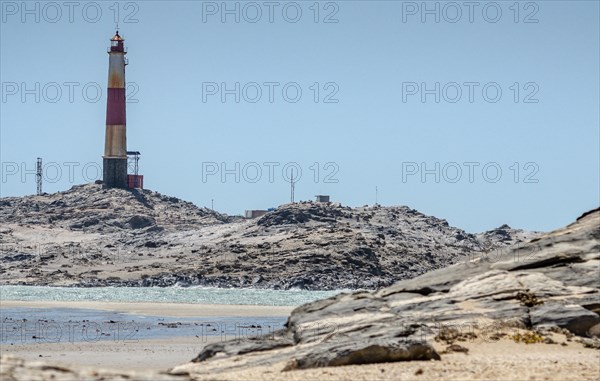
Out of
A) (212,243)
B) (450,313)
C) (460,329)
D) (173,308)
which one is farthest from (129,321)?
(212,243)

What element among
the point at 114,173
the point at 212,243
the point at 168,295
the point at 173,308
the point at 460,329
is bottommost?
the point at 173,308

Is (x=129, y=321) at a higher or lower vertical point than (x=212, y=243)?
lower

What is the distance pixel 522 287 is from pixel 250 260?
3259 inches

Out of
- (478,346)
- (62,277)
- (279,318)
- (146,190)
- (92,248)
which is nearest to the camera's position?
(478,346)

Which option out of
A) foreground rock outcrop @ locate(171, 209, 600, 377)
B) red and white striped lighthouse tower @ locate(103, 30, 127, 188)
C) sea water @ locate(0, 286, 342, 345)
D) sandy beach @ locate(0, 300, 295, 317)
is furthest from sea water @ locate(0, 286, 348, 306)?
foreground rock outcrop @ locate(171, 209, 600, 377)

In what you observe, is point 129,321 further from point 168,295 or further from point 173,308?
point 168,295

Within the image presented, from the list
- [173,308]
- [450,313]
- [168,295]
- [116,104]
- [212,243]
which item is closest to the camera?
[450,313]

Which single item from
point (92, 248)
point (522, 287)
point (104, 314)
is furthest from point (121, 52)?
point (522, 287)

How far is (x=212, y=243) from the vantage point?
121562 millimetres

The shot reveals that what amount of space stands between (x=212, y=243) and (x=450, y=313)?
96642mm

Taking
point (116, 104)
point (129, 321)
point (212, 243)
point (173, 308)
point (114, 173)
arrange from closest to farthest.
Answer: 1. point (129, 321)
2. point (173, 308)
3. point (212, 243)
4. point (116, 104)
5. point (114, 173)

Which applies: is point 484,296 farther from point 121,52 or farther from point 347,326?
point 121,52

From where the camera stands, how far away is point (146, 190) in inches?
5851

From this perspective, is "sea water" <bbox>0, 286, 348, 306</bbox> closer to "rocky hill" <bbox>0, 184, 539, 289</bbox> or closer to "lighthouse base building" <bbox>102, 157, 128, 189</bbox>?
"rocky hill" <bbox>0, 184, 539, 289</bbox>
